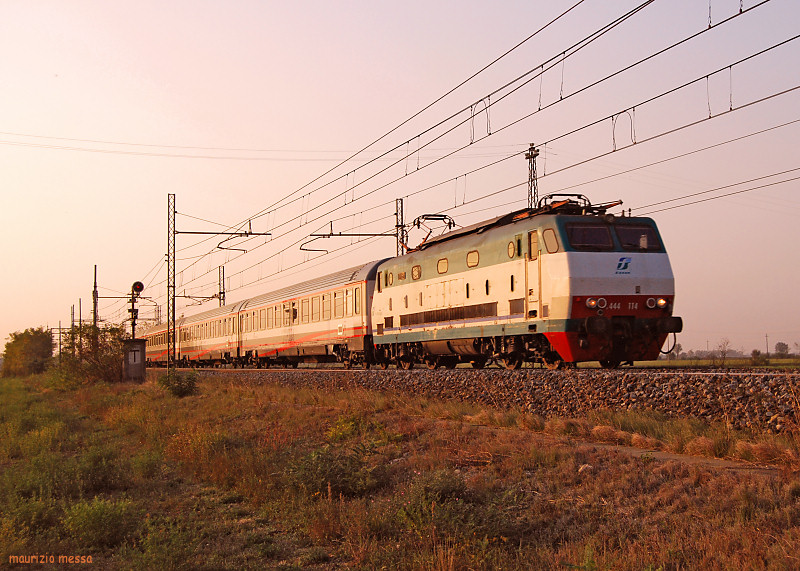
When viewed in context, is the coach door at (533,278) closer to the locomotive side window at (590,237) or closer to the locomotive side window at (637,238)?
the locomotive side window at (590,237)

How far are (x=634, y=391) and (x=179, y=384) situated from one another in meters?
20.3

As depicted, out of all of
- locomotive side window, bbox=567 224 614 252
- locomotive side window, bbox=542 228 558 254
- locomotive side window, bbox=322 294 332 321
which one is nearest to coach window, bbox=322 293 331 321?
locomotive side window, bbox=322 294 332 321

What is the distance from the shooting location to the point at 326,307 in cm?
3353

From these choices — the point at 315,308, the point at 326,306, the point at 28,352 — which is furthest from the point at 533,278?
the point at 28,352

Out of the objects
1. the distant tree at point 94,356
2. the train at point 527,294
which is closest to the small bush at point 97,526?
the train at point 527,294

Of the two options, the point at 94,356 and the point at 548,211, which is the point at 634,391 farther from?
the point at 94,356

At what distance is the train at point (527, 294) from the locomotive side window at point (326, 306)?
3.28 metres

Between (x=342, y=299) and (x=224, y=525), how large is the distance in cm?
2239

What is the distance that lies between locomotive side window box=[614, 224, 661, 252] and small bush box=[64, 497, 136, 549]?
43.2 ft

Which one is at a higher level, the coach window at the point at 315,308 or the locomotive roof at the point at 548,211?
the locomotive roof at the point at 548,211

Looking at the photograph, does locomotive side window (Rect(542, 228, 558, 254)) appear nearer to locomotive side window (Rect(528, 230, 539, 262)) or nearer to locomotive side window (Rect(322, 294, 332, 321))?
locomotive side window (Rect(528, 230, 539, 262))

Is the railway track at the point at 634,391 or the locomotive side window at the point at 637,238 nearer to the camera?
the railway track at the point at 634,391

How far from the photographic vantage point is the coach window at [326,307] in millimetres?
33188

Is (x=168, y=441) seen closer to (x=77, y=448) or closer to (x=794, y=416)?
(x=77, y=448)
